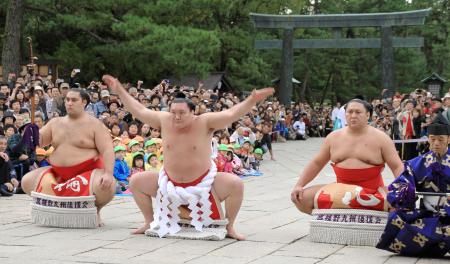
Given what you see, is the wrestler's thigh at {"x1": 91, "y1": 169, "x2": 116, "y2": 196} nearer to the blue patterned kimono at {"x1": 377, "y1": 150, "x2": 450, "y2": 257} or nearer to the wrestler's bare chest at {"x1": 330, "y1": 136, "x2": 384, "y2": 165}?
the wrestler's bare chest at {"x1": 330, "y1": 136, "x2": 384, "y2": 165}

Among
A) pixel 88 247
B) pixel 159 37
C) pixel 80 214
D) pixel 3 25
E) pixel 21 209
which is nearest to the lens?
pixel 88 247

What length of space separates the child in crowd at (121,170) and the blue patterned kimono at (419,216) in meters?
4.25

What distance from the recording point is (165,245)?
16.7 ft

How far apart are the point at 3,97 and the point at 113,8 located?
19.8ft

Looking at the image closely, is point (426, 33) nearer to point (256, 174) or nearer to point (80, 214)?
point (256, 174)

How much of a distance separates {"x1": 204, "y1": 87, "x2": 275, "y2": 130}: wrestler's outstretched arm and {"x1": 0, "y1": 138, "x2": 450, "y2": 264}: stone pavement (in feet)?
2.59

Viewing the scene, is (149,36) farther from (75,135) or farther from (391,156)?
(391,156)

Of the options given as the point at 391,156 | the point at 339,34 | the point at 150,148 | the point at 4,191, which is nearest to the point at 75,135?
the point at 391,156

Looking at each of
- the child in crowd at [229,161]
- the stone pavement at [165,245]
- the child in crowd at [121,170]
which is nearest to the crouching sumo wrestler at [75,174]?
the stone pavement at [165,245]

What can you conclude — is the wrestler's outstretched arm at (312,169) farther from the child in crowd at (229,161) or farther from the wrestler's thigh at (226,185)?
the child in crowd at (229,161)

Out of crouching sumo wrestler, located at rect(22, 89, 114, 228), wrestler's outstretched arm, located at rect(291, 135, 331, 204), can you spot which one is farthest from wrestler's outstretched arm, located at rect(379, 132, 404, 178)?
crouching sumo wrestler, located at rect(22, 89, 114, 228)

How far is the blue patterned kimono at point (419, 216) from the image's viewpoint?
4613mm

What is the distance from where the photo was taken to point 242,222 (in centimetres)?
630

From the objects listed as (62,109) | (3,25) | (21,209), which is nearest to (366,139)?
(21,209)
